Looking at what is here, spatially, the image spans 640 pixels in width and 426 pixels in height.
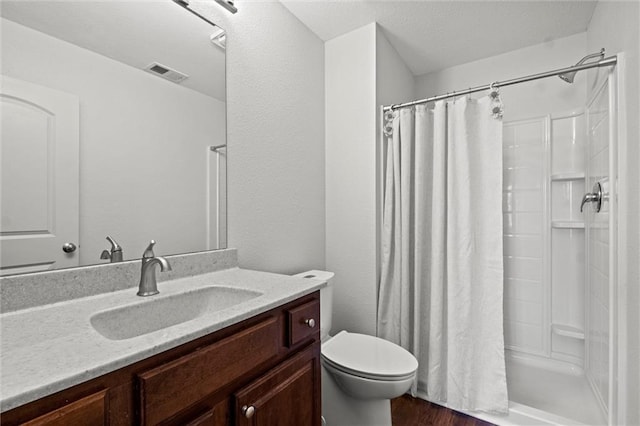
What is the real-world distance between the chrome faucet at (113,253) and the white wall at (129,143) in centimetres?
2

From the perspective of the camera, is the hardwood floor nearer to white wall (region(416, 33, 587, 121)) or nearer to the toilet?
the toilet

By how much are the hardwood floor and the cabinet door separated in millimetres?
835

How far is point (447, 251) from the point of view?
5.97ft

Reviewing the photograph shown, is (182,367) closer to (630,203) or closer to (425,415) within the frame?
(425,415)

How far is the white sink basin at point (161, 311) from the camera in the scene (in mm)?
856

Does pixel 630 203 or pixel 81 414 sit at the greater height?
pixel 630 203

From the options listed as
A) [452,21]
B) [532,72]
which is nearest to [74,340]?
[452,21]

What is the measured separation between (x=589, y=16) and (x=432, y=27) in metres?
0.94

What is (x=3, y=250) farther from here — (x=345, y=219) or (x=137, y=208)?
(x=345, y=219)

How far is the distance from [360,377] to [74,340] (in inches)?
43.7

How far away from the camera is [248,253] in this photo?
5.12 feet

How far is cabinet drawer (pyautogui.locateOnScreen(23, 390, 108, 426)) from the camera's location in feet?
1.58

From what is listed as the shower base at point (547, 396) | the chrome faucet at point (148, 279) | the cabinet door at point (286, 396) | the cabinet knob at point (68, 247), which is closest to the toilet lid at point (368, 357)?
the cabinet door at point (286, 396)

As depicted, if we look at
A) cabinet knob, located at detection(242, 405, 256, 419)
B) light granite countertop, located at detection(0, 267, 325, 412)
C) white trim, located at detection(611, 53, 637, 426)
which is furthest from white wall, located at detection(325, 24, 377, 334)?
cabinet knob, located at detection(242, 405, 256, 419)
